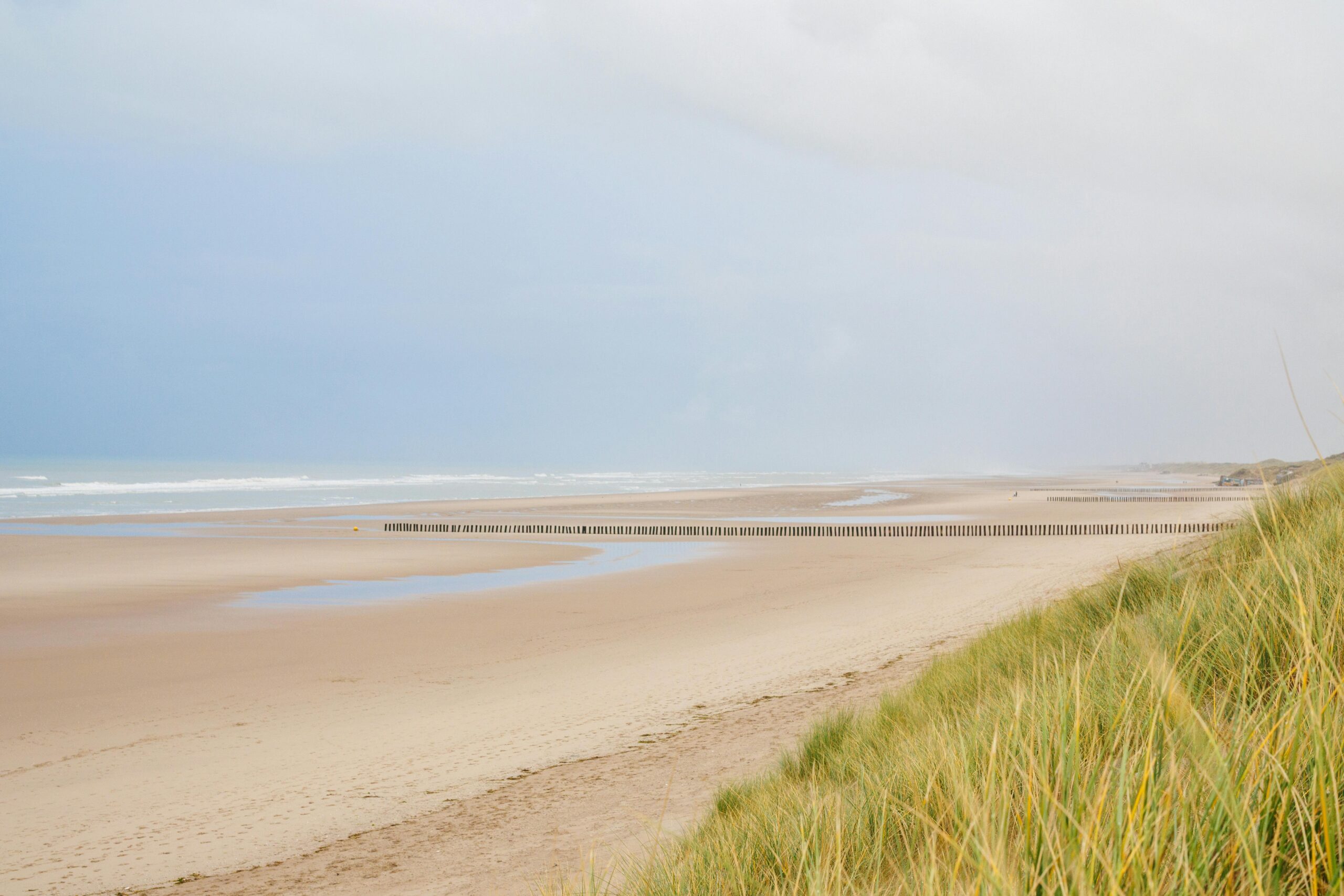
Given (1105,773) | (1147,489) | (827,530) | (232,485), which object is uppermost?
(232,485)

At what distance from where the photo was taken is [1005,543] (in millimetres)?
31078

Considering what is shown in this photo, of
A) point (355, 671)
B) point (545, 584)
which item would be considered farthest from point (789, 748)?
point (545, 584)

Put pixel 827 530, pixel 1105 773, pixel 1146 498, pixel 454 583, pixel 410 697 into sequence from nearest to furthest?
1. pixel 1105 773
2. pixel 410 697
3. pixel 454 583
4. pixel 827 530
5. pixel 1146 498

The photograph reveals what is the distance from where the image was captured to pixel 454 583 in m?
21.8

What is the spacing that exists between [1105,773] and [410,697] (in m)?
9.91

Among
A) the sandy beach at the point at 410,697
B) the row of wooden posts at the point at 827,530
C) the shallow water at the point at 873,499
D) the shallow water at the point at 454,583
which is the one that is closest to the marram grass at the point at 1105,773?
the sandy beach at the point at 410,697

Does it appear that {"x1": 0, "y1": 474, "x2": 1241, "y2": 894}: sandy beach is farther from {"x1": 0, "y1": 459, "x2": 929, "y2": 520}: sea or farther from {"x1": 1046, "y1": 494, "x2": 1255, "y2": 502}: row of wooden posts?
{"x1": 1046, "y1": 494, "x2": 1255, "y2": 502}: row of wooden posts

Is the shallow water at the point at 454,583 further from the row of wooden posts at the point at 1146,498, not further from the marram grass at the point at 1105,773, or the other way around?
the row of wooden posts at the point at 1146,498

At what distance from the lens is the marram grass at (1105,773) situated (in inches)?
74.5

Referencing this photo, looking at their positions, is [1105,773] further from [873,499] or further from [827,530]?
[873,499]

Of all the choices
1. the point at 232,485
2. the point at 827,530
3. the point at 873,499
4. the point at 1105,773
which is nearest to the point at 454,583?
the point at 827,530

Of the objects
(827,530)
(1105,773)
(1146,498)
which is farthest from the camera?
(1146,498)

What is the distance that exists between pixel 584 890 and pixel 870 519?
4141 cm

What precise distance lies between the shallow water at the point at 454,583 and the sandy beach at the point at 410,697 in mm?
219
